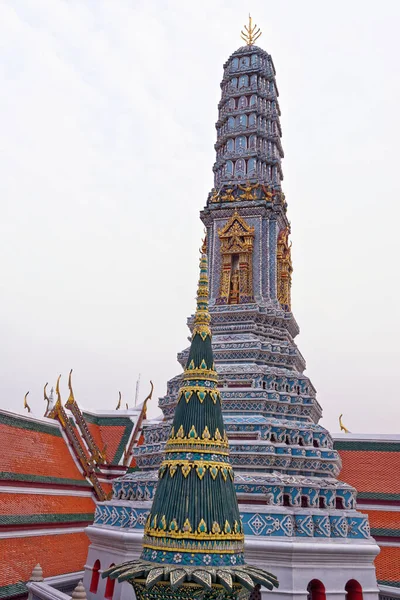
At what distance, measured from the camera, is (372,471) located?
20.5 meters

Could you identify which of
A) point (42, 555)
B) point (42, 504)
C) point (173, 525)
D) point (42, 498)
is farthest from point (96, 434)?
point (173, 525)

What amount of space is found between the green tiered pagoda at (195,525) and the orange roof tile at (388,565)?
11.5 metres

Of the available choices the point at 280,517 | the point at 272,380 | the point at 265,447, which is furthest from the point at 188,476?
the point at 272,380

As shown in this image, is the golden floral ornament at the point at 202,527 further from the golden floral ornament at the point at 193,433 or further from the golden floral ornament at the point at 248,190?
the golden floral ornament at the point at 248,190

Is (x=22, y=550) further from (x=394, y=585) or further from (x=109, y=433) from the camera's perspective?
(x=394, y=585)

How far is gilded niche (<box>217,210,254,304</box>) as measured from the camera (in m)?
19.3

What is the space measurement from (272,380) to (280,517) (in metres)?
4.91

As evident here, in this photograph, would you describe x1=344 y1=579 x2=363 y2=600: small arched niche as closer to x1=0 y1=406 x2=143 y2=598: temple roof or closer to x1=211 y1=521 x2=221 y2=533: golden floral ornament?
x1=211 y1=521 x2=221 y2=533: golden floral ornament

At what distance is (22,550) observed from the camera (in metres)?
16.0

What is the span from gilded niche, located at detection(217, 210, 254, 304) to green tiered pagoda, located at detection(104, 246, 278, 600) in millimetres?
11515

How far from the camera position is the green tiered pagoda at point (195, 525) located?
648 centimetres

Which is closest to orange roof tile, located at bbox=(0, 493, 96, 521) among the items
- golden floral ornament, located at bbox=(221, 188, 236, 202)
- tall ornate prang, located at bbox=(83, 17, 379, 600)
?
tall ornate prang, located at bbox=(83, 17, 379, 600)

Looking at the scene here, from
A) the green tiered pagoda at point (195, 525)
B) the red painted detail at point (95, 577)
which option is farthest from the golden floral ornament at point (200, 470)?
the red painted detail at point (95, 577)

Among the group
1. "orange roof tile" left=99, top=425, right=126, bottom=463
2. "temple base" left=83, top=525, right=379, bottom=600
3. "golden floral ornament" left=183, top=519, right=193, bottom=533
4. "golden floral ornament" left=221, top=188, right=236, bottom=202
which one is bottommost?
"temple base" left=83, top=525, right=379, bottom=600
